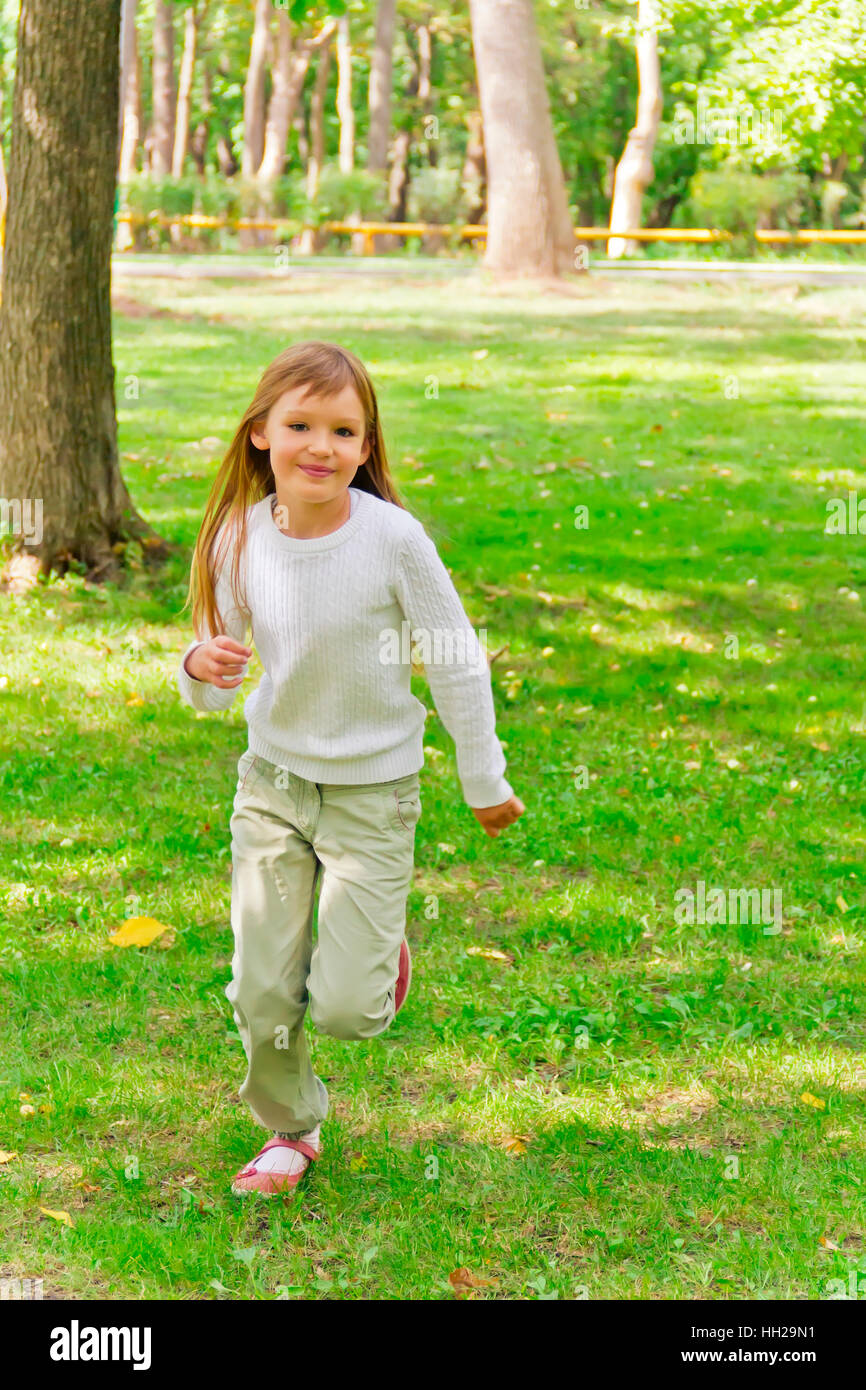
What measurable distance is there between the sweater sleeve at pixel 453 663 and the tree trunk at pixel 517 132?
1539 cm

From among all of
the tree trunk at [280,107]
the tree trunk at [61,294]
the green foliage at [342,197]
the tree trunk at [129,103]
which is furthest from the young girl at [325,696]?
the tree trunk at [280,107]

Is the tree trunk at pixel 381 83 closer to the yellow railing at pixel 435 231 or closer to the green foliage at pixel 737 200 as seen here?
the yellow railing at pixel 435 231

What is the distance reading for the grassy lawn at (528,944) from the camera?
326 cm

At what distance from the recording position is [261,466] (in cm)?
334

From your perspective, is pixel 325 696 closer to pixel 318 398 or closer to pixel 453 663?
pixel 453 663

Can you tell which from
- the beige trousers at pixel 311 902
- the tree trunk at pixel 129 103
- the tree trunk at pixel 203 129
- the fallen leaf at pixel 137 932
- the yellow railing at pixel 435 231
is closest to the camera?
the beige trousers at pixel 311 902

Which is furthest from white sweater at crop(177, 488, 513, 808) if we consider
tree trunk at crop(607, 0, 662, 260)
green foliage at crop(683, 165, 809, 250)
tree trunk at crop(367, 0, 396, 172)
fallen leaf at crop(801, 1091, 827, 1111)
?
tree trunk at crop(367, 0, 396, 172)

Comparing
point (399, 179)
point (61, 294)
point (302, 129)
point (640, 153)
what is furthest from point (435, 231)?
point (61, 294)

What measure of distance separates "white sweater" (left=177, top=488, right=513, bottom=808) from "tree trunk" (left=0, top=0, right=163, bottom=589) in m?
4.36

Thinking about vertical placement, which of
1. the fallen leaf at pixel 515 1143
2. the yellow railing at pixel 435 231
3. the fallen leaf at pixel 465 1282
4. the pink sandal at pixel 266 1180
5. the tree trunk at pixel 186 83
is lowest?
the fallen leaf at pixel 465 1282

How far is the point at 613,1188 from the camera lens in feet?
11.2

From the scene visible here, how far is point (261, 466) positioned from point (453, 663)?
0.67 metres

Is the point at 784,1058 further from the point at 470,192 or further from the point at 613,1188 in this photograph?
the point at 470,192

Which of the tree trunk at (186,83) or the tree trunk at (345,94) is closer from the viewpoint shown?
the tree trunk at (345,94)
